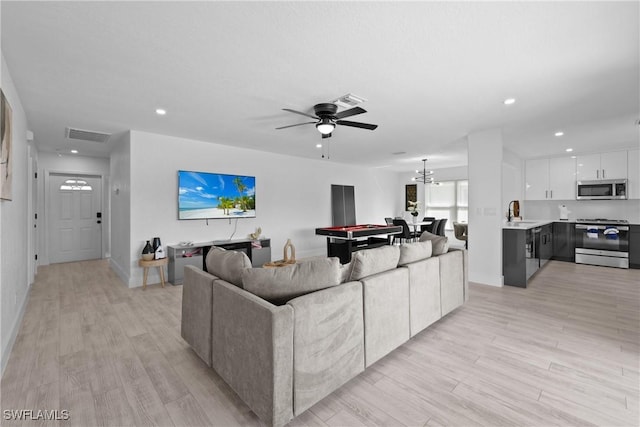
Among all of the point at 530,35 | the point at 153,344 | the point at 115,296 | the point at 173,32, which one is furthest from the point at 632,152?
the point at 115,296

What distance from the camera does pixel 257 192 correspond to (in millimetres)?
6125

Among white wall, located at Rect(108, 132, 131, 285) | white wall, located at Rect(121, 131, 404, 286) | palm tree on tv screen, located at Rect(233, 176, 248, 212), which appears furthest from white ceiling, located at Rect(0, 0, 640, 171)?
palm tree on tv screen, located at Rect(233, 176, 248, 212)

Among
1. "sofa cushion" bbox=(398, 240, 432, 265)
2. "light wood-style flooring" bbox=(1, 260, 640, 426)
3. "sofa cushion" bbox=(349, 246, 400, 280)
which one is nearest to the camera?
"light wood-style flooring" bbox=(1, 260, 640, 426)

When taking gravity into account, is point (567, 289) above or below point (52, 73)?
below

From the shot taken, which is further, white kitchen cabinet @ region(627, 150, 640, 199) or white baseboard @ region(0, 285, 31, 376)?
white kitchen cabinet @ region(627, 150, 640, 199)

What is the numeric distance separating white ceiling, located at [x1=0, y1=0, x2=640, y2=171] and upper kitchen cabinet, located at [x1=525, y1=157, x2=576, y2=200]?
2.30 meters

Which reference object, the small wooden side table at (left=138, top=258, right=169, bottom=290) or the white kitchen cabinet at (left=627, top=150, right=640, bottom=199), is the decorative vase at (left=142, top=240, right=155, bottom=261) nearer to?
the small wooden side table at (left=138, top=258, right=169, bottom=290)

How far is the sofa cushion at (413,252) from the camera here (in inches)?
106

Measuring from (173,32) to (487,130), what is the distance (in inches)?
175

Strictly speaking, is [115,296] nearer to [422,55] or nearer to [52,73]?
[52,73]

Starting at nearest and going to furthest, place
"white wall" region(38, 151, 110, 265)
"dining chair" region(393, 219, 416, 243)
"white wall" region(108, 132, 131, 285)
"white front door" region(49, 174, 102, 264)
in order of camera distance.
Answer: "white wall" region(108, 132, 131, 285) → "white wall" region(38, 151, 110, 265) → "white front door" region(49, 174, 102, 264) → "dining chair" region(393, 219, 416, 243)

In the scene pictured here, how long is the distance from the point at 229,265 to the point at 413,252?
1.70m

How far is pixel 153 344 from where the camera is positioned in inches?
103

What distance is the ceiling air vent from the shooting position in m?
4.41
